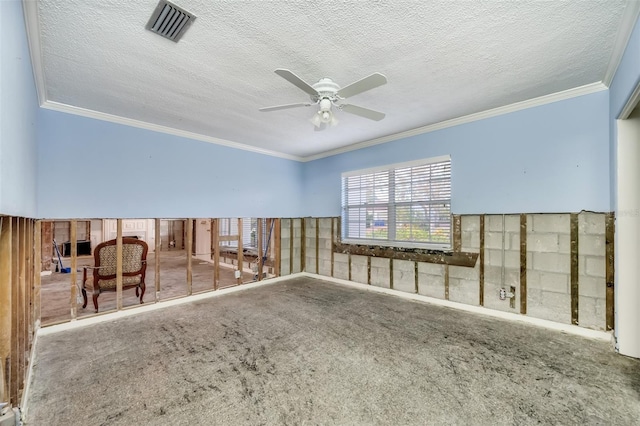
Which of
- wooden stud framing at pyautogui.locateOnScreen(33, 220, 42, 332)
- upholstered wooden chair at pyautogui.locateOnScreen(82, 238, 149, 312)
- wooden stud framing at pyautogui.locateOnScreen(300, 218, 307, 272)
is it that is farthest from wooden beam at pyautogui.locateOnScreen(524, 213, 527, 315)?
wooden stud framing at pyautogui.locateOnScreen(33, 220, 42, 332)

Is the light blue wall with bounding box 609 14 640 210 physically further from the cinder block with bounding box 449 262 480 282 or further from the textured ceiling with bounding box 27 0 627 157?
the cinder block with bounding box 449 262 480 282

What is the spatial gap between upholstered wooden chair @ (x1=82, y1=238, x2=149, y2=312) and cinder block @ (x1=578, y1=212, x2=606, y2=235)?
572 centimetres

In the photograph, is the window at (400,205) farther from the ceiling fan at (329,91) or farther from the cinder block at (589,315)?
the ceiling fan at (329,91)

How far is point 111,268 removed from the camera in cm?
380

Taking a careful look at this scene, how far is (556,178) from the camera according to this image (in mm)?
3160

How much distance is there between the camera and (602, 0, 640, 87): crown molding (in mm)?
1798

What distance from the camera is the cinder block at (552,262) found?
311 centimetres

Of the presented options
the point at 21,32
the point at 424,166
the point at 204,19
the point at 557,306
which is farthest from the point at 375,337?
the point at 21,32

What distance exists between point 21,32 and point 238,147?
338cm

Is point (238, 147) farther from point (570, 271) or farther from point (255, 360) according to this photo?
point (570, 271)

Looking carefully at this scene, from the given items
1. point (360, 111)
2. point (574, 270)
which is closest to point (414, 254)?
point (574, 270)

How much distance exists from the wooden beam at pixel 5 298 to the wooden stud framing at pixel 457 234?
14.5 ft

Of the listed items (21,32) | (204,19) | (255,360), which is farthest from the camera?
(255,360)

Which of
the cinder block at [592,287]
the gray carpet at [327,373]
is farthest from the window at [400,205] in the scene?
the cinder block at [592,287]
